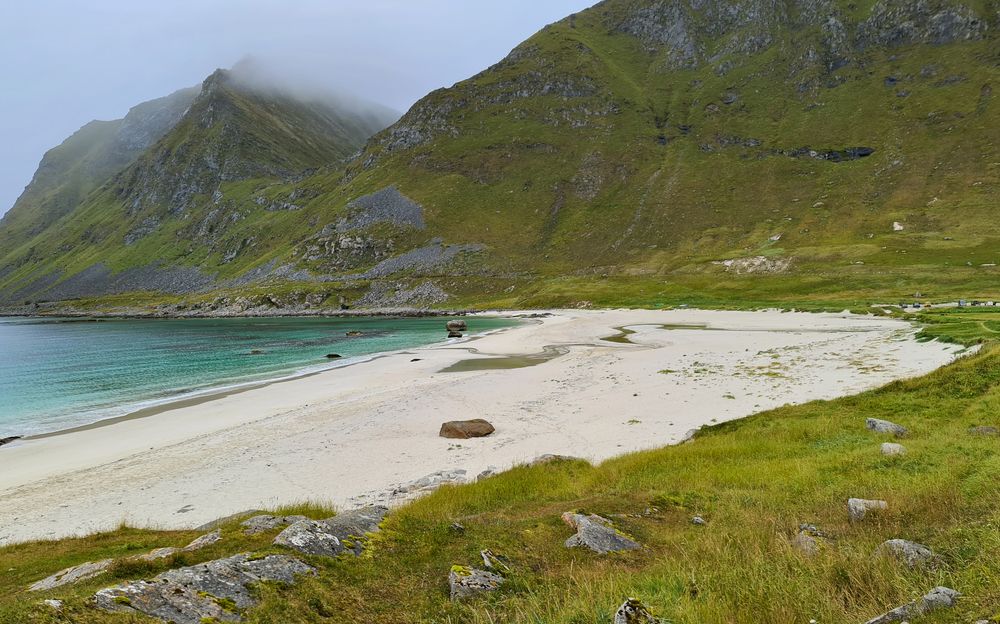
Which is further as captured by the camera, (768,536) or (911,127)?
(911,127)

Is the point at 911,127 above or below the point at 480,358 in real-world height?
above

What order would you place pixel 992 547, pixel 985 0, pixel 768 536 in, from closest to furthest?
pixel 992 547 → pixel 768 536 → pixel 985 0

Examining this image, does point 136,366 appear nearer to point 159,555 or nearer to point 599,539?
point 159,555

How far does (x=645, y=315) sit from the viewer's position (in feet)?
288

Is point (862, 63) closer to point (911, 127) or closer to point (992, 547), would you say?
point (911, 127)

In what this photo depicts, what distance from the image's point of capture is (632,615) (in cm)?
466

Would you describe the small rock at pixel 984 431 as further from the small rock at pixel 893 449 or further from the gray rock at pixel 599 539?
the gray rock at pixel 599 539

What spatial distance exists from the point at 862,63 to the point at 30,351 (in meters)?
268

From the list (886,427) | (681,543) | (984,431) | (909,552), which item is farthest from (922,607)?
(886,427)

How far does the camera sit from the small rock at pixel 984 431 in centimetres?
1265

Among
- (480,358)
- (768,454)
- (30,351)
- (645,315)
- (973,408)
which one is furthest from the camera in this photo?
(645,315)

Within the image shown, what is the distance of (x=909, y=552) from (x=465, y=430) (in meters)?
17.3

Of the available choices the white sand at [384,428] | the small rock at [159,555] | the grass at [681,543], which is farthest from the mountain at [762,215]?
the small rock at [159,555]

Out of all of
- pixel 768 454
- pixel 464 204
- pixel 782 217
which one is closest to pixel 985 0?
pixel 782 217
